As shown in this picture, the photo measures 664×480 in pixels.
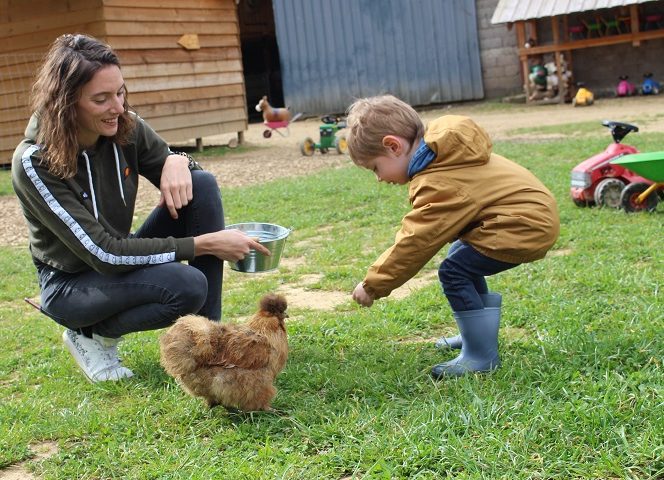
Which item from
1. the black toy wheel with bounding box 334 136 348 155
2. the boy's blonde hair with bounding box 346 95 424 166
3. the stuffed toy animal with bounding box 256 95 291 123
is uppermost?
the stuffed toy animal with bounding box 256 95 291 123

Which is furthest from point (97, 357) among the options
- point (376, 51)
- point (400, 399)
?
point (376, 51)

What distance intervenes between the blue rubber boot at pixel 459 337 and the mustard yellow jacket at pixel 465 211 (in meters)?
0.26

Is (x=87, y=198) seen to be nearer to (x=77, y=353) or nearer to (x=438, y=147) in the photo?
(x=77, y=353)

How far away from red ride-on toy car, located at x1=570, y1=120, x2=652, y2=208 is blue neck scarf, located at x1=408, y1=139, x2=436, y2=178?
12.2 ft

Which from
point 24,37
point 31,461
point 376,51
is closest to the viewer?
point 31,461

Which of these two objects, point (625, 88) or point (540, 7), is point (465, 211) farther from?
point (625, 88)

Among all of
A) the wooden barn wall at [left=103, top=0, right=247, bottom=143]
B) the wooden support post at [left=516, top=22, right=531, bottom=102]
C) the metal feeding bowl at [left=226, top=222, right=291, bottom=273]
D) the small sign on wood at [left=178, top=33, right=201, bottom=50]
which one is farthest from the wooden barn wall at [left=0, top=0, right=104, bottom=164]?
the wooden support post at [left=516, top=22, right=531, bottom=102]

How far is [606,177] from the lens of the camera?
→ 6766mm

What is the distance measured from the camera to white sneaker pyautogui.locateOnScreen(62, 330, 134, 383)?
3.83 metres

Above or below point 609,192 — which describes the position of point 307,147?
above

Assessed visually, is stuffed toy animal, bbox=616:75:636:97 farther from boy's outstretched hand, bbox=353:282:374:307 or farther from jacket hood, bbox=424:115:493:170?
boy's outstretched hand, bbox=353:282:374:307

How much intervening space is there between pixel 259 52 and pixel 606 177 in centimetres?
2023

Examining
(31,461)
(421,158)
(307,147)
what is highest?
(421,158)

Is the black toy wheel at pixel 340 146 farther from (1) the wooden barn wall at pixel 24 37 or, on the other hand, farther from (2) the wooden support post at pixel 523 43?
(2) the wooden support post at pixel 523 43
